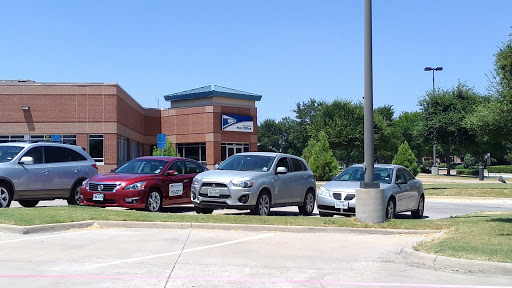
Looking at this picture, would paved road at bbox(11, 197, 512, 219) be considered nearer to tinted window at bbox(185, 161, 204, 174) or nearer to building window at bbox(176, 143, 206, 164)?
tinted window at bbox(185, 161, 204, 174)

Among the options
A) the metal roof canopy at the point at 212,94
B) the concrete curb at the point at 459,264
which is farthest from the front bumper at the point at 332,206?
the metal roof canopy at the point at 212,94

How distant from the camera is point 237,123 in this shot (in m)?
55.5

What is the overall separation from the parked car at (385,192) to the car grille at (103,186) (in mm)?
5312

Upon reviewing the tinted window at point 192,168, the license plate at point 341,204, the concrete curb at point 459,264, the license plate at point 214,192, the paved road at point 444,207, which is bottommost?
the paved road at point 444,207

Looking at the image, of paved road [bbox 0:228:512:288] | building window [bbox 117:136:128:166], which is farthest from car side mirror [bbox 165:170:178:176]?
building window [bbox 117:136:128:166]

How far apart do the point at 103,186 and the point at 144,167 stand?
5.27ft

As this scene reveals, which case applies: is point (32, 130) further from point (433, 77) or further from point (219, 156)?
point (433, 77)

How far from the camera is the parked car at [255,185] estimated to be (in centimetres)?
1367

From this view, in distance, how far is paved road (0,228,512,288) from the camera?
729cm

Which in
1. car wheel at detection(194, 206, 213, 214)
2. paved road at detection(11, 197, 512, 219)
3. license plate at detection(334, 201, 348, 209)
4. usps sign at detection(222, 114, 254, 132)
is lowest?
paved road at detection(11, 197, 512, 219)

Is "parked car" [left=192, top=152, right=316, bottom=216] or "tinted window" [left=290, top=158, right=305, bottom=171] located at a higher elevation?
"tinted window" [left=290, top=158, right=305, bottom=171]

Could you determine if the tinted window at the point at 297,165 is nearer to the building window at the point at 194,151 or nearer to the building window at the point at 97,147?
the building window at the point at 97,147

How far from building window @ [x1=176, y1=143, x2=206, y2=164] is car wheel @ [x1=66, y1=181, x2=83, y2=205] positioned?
125ft

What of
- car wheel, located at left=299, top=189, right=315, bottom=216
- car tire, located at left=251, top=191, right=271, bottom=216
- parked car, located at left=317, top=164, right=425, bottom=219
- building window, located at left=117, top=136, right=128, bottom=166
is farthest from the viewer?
building window, located at left=117, top=136, right=128, bottom=166
